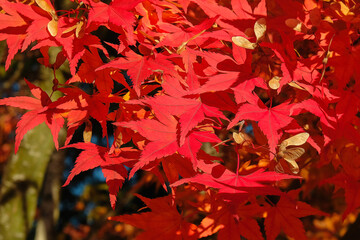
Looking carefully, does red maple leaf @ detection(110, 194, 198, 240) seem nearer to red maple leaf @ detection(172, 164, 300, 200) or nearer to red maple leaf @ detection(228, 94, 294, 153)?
red maple leaf @ detection(172, 164, 300, 200)

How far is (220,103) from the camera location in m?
0.87

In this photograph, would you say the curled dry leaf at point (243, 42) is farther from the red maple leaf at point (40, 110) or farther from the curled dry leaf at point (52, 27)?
the red maple leaf at point (40, 110)

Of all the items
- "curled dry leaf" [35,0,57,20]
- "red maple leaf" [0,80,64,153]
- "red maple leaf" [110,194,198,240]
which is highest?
"curled dry leaf" [35,0,57,20]

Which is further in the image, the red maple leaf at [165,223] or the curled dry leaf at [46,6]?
the red maple leaf at [165,223]

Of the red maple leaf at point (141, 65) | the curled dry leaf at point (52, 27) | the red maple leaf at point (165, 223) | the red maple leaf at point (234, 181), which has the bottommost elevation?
the red maple leaf at point (165, 223)

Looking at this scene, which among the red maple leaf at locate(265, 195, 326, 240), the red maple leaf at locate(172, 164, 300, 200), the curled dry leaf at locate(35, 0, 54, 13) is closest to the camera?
the red maple leaf at locate(172, 164, 300, 200)

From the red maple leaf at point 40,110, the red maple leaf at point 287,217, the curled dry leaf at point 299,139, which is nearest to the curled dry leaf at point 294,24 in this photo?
the curled dry leaf at point 299,139

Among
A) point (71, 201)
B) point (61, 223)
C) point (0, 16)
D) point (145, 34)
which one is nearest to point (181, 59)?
point (145, 34)

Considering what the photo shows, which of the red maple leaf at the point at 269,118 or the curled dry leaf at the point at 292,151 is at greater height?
the red maple leaf at the point at 269,118

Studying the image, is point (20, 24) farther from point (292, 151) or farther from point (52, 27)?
point (292, 151)

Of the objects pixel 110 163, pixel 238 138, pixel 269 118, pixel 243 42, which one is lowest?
pixel 110 163

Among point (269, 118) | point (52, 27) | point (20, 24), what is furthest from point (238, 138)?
point (20, 24)

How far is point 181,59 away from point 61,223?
5.46 m

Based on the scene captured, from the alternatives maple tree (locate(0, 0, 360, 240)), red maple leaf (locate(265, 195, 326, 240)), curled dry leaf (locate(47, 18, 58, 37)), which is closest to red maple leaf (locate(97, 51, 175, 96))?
maple tree (locate(0, 0, 360, 240))
